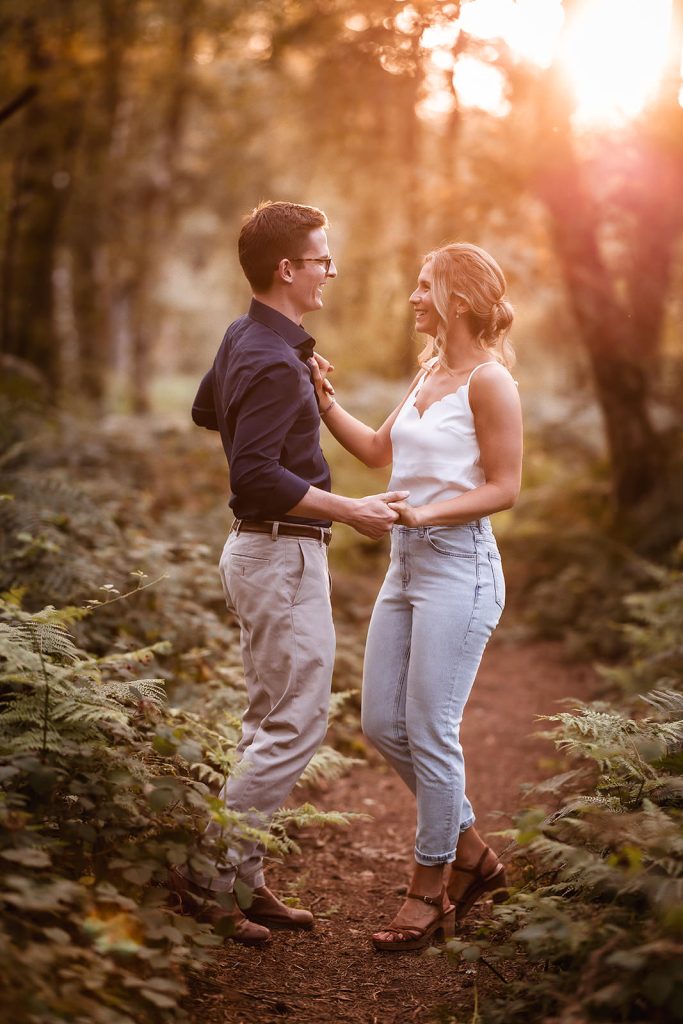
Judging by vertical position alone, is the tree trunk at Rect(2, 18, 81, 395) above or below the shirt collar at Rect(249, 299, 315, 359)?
above

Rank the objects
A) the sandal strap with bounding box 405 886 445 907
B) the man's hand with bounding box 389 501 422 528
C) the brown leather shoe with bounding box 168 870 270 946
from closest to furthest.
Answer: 1. the brown leather shoe with bounding box 168 870 270 946
2. the man's hand with bounding box 389 501 422 528
3. the sandal strap with bounding box 405 886 445 907

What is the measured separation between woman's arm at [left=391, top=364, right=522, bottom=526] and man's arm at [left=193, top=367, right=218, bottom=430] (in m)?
0.96

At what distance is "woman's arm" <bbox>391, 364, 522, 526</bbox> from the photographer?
12.2 ft

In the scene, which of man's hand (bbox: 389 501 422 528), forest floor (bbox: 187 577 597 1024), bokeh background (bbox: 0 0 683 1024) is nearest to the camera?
bokeh background (bbox: 0 0 683 1024)

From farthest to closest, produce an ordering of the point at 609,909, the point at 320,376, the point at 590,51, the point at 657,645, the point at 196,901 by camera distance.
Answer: the point at 590,51
the point at 657,645
the point at 320,376
the point at 196,901
the point at 609,909

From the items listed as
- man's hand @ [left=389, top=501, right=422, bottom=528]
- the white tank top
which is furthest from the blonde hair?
man's hand @ [left=389, top=501, right=422, bottom=528]

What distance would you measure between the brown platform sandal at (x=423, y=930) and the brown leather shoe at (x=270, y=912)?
352mm

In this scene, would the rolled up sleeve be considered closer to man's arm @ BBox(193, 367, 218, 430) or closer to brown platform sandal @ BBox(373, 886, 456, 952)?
man's arm @ BBox(193, 367, 218, 430)

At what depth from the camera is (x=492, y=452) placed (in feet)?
12.4

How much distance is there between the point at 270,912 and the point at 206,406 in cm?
215

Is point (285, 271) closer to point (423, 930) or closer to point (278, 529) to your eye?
point (278, 529)

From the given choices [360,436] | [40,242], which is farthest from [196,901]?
[40,242]

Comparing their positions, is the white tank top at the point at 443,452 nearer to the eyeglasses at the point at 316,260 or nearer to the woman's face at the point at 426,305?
the woman's face at the point at 426,305

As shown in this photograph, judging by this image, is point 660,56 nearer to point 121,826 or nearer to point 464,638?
point 464,638
